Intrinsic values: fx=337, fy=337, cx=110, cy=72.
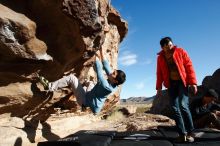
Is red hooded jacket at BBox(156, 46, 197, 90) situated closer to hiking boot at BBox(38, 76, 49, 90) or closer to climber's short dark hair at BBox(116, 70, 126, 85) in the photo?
climber's short dark hair at BBox(116, 70, 126, 85)

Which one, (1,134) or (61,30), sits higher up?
(61,30)

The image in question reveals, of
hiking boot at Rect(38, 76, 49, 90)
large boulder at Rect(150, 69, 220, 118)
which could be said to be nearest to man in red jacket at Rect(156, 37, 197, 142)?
hiking boot at Rect(38, 76, 49, 90)

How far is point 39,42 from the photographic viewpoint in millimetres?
8172

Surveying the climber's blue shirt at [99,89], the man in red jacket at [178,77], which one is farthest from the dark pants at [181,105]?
the climber's blue shirt at [99,89]

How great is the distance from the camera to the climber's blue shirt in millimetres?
Result: 8617

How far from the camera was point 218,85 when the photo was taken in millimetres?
22234

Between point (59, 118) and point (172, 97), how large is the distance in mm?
5102

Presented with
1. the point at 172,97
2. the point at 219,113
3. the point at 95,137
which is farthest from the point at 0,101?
the point at 219,113

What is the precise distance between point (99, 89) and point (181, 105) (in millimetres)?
2239

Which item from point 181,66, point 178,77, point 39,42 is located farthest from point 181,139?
point 39,42

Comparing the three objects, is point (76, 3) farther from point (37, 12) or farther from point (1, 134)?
point (1, 134)

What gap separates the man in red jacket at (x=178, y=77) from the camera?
25.3 ft

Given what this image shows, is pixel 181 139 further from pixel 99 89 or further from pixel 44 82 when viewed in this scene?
pixel 44 82

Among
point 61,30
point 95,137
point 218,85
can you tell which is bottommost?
point 95,137
